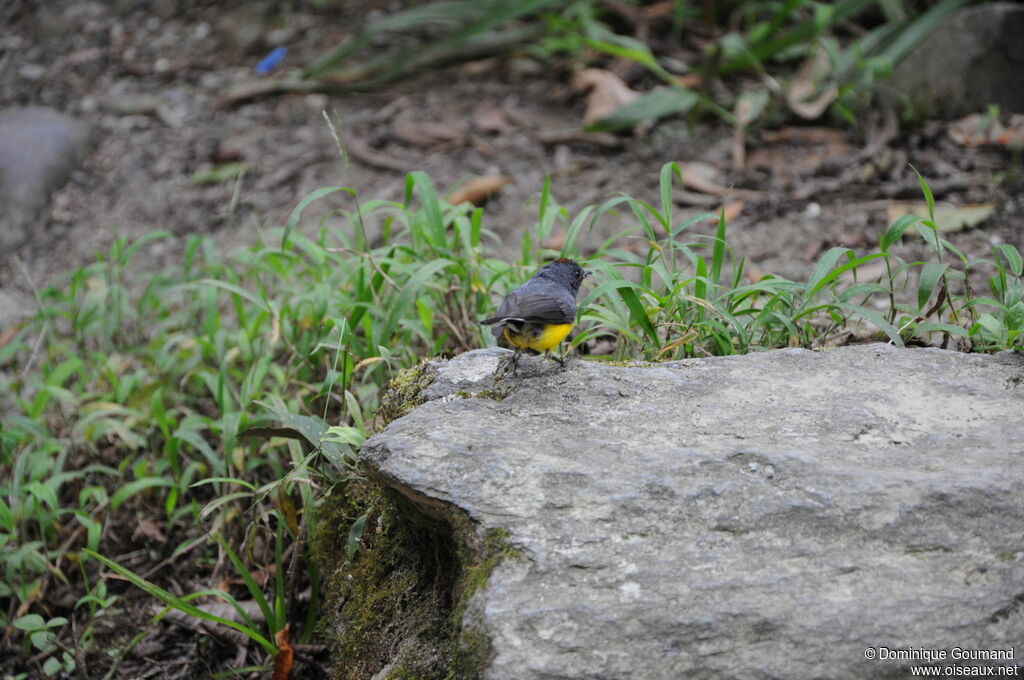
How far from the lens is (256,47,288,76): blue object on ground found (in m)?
7.19

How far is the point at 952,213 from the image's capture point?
190 inches

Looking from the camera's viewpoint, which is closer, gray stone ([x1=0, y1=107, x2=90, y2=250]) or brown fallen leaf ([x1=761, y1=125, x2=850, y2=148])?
brown fallen leaf ([x1=761, y1=125, x2=850, y2=148])

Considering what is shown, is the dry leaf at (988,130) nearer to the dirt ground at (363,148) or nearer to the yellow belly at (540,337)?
the dirt ground at (363,148)

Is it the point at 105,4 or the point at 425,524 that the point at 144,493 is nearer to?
the point at 425,524

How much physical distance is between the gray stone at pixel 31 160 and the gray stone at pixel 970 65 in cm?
570

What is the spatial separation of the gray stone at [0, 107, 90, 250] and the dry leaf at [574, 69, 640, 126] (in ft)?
12.0

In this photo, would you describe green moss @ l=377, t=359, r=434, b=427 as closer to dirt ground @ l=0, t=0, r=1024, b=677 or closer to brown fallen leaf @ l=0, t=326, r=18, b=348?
dirt ground @ l=0, t=0, r=1024, b=677

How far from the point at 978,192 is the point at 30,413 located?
497 centimetres

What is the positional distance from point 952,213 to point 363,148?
371 centimetres

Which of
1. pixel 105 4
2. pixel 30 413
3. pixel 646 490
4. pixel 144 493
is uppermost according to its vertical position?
pixel 105 4

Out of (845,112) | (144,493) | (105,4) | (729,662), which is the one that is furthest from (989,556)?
(105,4)

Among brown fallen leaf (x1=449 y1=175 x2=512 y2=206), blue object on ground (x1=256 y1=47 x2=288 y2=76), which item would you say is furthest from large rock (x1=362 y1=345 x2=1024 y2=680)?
blue object on ground (x1=256 y1=47 x2=288 y2=76)

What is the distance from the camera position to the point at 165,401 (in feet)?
13.6

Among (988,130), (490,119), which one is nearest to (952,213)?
(988,130)
